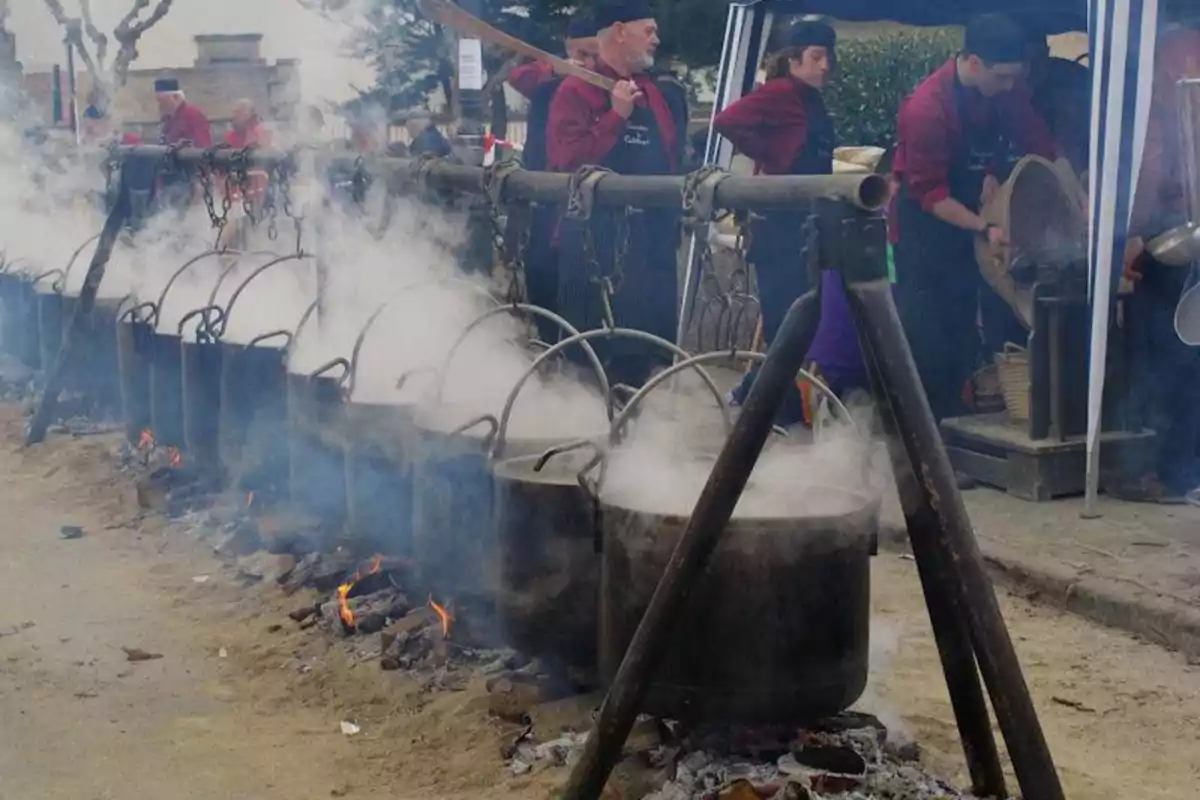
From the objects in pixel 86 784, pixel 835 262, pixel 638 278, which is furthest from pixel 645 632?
pixel 638 278

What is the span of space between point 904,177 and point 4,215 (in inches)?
408

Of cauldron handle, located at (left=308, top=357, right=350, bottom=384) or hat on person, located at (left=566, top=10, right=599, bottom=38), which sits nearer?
cauldron handle, located at (left=308, top=357, right=350, bottom=384)

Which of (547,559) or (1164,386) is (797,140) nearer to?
(1164,386)

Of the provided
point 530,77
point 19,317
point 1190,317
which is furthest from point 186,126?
point 1190,317

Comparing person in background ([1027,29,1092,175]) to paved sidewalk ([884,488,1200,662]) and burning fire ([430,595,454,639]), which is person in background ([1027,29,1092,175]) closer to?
paved sidewalk ([884,488,1200,662])

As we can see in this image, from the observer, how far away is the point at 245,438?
6293mm

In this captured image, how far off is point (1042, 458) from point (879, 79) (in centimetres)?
1066

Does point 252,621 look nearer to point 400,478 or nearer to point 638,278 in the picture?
point 400,478

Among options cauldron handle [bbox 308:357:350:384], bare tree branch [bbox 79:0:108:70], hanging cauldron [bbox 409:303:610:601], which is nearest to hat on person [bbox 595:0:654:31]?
cauldron handle [bbox 308:357:350:384]

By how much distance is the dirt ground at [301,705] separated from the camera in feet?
12.8

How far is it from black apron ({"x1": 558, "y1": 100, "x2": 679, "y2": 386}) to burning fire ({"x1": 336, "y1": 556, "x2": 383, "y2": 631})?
1316 millimetres

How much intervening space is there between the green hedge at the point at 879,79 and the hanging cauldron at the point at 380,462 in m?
11.0

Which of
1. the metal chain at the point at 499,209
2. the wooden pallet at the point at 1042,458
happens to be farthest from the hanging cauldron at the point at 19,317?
the wooden pallet at the point at 1042,458

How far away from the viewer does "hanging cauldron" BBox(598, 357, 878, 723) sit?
10.4 feet
